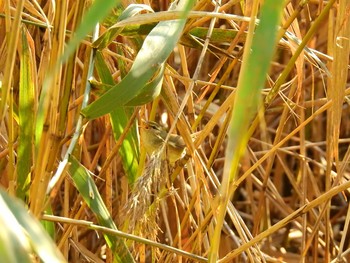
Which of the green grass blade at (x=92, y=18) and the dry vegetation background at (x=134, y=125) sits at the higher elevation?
the green grass blade at (x=92, y=18)

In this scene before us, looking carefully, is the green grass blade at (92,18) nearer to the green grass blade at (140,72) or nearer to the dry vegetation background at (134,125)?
the dry vegetation background at (134,125)

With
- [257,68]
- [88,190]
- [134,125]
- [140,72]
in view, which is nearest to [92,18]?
[257,68]

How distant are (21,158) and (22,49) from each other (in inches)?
5.0

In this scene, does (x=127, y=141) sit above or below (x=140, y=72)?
below

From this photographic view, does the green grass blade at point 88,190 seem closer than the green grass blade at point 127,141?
Yes

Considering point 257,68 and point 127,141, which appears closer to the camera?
point 257,68

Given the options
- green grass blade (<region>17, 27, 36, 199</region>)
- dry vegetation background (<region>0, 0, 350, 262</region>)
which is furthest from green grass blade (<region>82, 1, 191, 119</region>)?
green grass blade (<region>17, 27, 36, 199</region>)

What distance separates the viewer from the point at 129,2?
88 centimetres

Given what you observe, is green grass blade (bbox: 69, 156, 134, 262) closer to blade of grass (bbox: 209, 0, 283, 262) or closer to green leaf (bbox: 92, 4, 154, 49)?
green leaf (bbox: 92, 4, 154, 49)

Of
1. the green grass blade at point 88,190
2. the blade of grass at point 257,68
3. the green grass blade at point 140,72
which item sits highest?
the blade of grass at point 257,68

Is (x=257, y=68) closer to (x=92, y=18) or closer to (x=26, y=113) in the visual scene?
(x=92, y=18)

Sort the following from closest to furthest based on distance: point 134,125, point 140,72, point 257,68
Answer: point 257,68, point 140,72, point 134,125

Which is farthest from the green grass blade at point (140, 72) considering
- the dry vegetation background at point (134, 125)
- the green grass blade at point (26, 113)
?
the green grass blade at point (26, 113)

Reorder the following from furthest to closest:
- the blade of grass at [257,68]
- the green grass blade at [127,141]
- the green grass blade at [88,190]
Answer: the green grass blade at [127,141], the green grass blade at [88,190], the blade of grass at [257,68]
